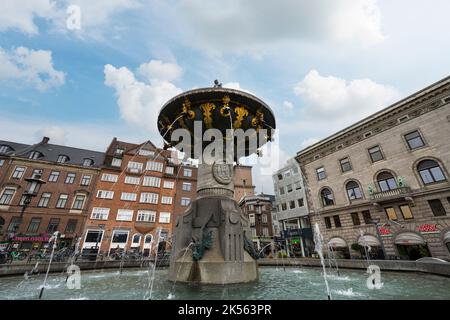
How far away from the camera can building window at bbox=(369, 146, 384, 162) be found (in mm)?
23625

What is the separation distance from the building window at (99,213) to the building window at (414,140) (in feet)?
138

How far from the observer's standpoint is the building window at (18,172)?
31594mm

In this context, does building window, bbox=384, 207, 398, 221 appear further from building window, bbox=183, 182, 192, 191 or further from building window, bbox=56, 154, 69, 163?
building window, bbox=56, 154, 69, 163

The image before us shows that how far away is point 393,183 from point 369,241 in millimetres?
7071

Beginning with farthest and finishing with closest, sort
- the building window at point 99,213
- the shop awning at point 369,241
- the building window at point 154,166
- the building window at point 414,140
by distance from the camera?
1. the building window at point 154,166
2. the building window at point 99,213
3. the shop awning at point 369,241
4. the building window at point 414,140

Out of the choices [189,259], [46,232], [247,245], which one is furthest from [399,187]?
[46,232]

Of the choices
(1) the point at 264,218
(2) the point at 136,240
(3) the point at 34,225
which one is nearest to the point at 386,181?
(1) the point at 264,218

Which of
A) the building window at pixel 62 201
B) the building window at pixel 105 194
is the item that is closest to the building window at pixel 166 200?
the building window at pixel 105 194

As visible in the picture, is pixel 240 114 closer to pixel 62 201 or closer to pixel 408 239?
pixel 408 239

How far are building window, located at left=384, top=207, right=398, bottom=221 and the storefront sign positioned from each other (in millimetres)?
2247

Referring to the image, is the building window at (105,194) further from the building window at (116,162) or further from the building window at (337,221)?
the building window at (337,221)

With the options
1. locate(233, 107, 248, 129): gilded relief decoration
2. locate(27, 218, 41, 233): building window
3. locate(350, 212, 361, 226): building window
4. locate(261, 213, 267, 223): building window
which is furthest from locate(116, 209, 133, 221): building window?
locate(350, 212, 361, 226): building window
